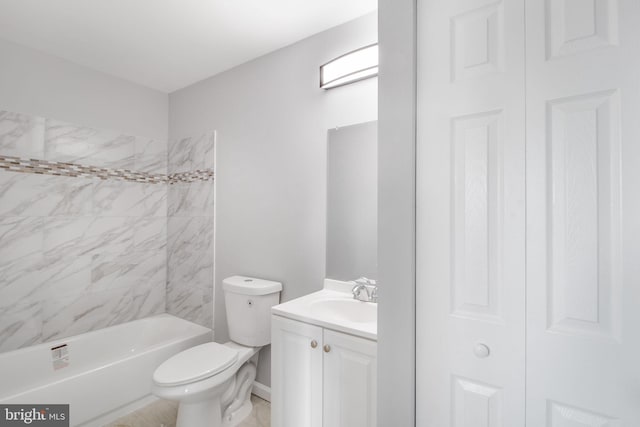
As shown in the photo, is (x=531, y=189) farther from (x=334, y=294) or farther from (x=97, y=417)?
(x=97, y=417)

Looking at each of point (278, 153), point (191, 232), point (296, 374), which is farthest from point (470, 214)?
→ point (191, 232)

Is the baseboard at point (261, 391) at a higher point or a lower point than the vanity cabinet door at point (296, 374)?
lower

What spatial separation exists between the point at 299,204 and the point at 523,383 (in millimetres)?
1513

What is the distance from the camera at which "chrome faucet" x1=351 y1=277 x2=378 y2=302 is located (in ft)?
5.51

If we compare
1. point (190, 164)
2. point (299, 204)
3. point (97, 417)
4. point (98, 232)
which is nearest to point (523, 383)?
point (299, 204)

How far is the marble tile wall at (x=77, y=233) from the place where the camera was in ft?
7.02

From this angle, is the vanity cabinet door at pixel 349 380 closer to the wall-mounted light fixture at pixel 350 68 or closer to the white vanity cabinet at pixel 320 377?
the white vanity cabinet at pixel 320 377

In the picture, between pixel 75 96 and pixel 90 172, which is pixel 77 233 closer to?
pixel 90 172

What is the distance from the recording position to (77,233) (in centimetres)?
242

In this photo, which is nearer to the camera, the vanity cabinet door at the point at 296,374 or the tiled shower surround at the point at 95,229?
the vanity cabinet door at the point at 296,374

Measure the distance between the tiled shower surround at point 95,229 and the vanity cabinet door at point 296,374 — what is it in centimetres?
127

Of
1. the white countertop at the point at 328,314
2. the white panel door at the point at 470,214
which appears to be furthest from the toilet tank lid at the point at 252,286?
the white panel door at the point at 470,214

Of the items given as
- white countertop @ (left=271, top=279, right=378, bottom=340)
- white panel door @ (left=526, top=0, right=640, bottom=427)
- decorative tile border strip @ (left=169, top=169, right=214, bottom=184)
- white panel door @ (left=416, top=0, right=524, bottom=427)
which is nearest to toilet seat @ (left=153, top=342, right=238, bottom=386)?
white countertop @ (left=271, top=279, right=378, bottom=340)

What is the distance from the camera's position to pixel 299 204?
2080mm
